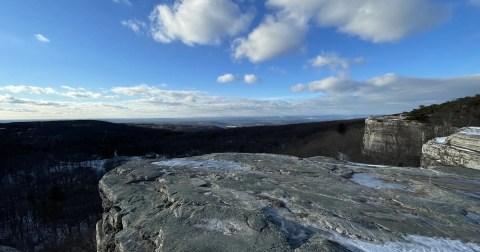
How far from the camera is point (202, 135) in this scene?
115 metres

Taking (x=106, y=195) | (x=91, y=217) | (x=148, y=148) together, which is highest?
(x=106, y=195)

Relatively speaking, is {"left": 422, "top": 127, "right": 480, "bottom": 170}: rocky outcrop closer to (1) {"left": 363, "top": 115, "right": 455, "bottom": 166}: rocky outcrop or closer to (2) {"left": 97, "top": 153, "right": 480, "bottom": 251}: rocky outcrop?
(2) {"left": 97, "top": 153, "right": 480, "bottom": 251}: rocky outcrop

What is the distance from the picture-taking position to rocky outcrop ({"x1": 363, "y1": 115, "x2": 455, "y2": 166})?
28.9m

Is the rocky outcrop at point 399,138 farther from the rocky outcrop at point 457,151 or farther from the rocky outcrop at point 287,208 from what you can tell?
the rocky outcrop at point 287,208

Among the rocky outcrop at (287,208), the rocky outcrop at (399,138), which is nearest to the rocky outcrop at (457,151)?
the rocky outcrop at (287,208)

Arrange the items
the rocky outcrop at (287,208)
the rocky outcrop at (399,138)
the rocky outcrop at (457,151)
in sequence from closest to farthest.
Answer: the rocky outcrop at (287,208), the rocky outcrop at (457,151), the rocky outcrop at (399,138)

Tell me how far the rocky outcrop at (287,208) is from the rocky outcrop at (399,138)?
20.7 metres

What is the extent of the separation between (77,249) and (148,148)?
69113mm

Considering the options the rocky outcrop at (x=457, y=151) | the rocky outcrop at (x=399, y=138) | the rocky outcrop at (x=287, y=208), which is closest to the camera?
the rocky outcrop at (x=287, y=208)

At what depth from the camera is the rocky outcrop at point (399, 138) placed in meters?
28.9

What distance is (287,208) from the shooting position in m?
6.50

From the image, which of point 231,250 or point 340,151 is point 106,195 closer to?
point 231,250

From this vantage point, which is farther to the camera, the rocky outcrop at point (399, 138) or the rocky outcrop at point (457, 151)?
the rocky outcrop at point (399, 138)

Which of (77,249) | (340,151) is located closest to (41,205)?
(77,249)
